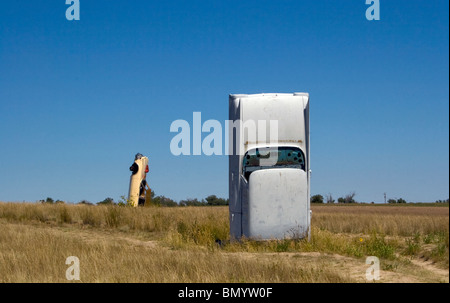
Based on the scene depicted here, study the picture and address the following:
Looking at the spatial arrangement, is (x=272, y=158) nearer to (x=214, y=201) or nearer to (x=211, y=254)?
(x=211, y=254)

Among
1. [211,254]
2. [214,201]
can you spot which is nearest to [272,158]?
[211,254]

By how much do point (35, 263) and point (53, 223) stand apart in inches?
445

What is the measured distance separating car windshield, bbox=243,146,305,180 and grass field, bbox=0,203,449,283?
185cm

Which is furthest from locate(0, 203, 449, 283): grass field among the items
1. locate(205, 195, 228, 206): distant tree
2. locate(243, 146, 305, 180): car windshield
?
locate(205, 195, 228, 206): distant tree

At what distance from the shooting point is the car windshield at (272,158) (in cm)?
1493

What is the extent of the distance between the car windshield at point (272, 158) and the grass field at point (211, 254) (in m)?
1.85

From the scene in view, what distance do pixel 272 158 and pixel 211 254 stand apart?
315cm

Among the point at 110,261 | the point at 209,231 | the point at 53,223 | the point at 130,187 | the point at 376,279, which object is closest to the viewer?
the point at 376,279

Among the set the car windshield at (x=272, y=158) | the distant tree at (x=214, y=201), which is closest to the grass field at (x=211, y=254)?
the car windshield at (x=272, y=158)

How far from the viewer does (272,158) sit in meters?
15.0

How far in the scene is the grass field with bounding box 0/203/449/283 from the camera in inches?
416

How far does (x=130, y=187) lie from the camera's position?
29.8 meters

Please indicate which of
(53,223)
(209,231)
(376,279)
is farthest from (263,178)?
(53,223)
